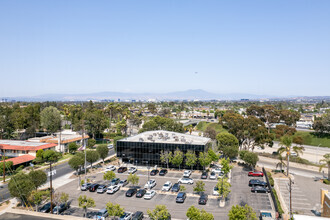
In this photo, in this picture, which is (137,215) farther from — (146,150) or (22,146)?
(22,146)

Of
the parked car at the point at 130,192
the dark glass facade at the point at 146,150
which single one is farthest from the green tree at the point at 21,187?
the dark glass facade at the point at 146,150

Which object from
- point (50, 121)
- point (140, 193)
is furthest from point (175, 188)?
point (50, 121)

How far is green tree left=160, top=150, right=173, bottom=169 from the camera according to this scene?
53.7 m

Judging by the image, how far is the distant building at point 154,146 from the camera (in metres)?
55.1

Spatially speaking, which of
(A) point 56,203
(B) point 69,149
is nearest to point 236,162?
(A) point 56,203

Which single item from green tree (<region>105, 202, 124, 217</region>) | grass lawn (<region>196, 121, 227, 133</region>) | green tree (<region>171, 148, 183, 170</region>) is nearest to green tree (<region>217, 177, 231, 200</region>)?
green tree (<region>171, 148, 183, 170</region>)

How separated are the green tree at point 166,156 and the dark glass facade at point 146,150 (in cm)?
94

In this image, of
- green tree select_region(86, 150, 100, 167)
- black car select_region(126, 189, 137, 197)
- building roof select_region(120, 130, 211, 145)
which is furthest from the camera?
building roof select_region(120, 130, 211, 145)

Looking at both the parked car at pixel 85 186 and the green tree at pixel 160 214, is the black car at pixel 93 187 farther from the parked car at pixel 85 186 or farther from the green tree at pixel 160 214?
the green tree at pixel 160 214

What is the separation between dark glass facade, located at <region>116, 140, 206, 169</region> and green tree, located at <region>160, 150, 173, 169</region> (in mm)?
942

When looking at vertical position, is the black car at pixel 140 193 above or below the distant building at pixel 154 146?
below

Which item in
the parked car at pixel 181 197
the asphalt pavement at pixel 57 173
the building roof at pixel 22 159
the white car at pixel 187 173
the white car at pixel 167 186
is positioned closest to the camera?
the parked car at pixel 181 197

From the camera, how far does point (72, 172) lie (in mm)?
54469

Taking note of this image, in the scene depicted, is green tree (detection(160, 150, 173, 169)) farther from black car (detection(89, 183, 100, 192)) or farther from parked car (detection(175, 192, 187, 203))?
black car (detection(89, 183, 100, 192))
